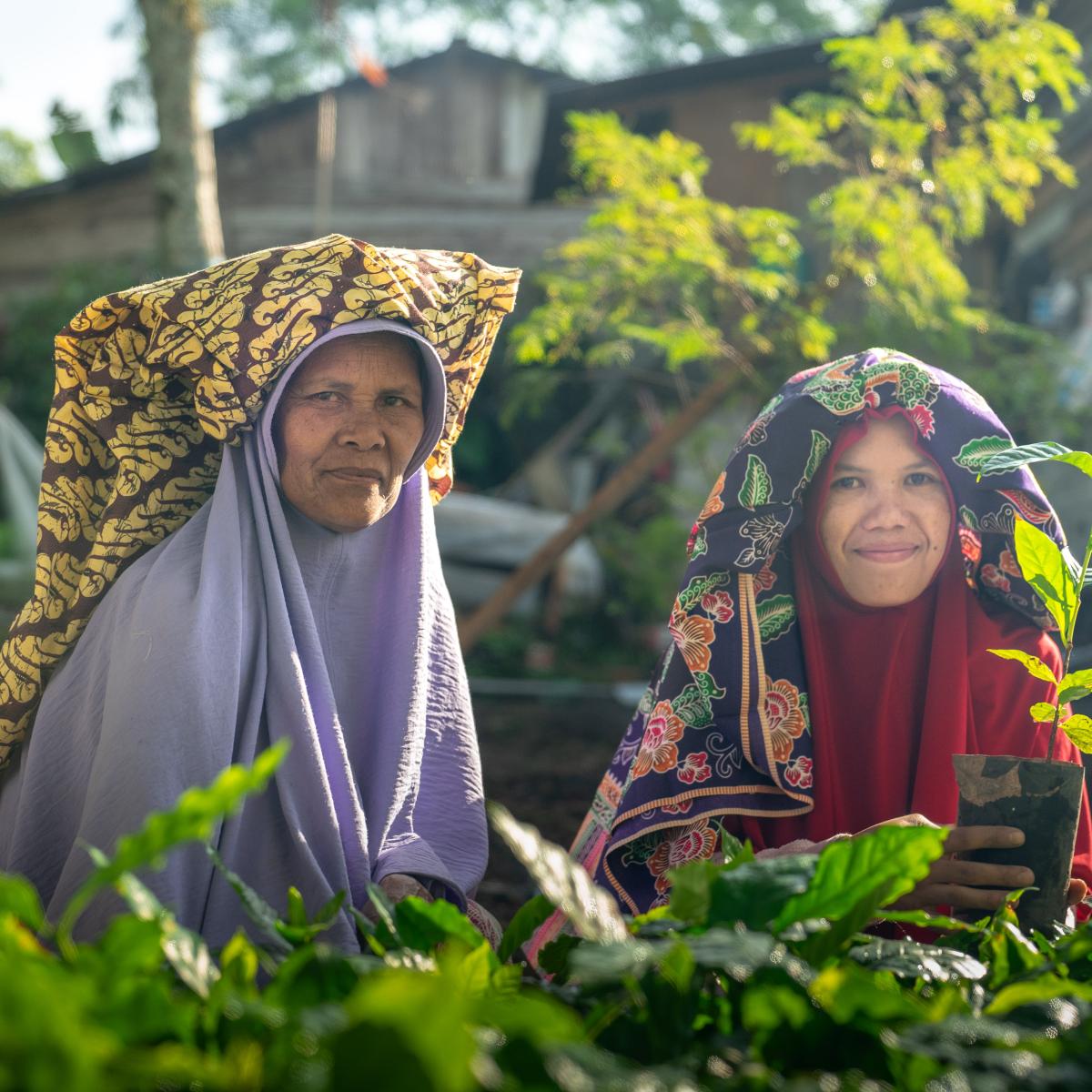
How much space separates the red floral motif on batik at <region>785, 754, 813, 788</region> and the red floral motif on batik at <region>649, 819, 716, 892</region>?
0.18m

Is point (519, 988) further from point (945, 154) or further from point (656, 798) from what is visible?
point (945, 154)

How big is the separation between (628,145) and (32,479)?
6348mm

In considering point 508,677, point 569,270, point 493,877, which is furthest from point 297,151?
point 493,877

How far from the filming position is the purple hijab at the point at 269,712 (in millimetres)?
2160

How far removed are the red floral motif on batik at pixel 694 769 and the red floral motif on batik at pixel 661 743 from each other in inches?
0.7

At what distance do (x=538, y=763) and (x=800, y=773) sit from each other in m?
4.08

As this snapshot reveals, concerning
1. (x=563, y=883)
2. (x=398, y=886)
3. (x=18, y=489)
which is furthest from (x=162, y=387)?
(x=18, y=489)

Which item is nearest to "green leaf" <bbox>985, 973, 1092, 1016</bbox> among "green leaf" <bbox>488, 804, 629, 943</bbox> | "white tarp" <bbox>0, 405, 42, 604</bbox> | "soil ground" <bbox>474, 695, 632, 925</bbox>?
"green leaf" <bbox>488, 804, 629, 943</bbox>

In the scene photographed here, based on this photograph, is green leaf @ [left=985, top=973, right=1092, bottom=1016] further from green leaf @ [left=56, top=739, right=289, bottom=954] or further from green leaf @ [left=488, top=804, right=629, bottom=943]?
green leaf @ [left=56, top=739, right=289, bottom=954]

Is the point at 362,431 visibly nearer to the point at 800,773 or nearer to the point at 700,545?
the point at 700,545

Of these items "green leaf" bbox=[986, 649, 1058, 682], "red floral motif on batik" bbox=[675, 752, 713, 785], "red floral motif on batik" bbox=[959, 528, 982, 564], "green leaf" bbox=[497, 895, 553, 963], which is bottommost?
"red floral motif on batik" bbox=[675, 752, 713, 785]

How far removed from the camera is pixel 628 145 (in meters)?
5.27

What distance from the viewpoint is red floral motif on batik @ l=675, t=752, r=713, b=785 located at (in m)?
2.46

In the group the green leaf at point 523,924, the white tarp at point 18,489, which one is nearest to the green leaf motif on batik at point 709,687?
the green leaf at point 523,924
